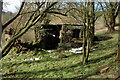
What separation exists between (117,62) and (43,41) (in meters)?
7.49

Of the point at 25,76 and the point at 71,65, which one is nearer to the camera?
the point at 25,76

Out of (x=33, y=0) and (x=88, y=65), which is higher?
(x=33, y=0)

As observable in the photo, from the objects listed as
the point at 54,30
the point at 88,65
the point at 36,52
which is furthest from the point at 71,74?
the point at 54,30

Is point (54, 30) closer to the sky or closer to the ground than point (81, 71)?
closer to the sky

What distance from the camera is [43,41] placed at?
12438mm

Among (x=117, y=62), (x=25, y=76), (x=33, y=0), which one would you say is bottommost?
(x=25, y=76)

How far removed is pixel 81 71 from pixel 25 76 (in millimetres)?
2516

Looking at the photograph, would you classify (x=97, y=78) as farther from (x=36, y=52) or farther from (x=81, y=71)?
(x=36, y=52)

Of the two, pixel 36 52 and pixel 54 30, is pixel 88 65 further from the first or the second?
pixel 54 30

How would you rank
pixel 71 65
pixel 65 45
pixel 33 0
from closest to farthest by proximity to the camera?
pixel 71 65
pixel 33 0
pixel 65 45

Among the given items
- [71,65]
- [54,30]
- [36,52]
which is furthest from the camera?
[54,30]

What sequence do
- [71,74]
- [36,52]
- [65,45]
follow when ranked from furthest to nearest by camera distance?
[65,45] → [36,52] → [71,74]

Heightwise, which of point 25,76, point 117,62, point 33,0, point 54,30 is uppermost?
point 33,0

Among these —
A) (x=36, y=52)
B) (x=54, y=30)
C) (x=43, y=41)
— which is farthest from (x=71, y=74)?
(x=54, y=30)
